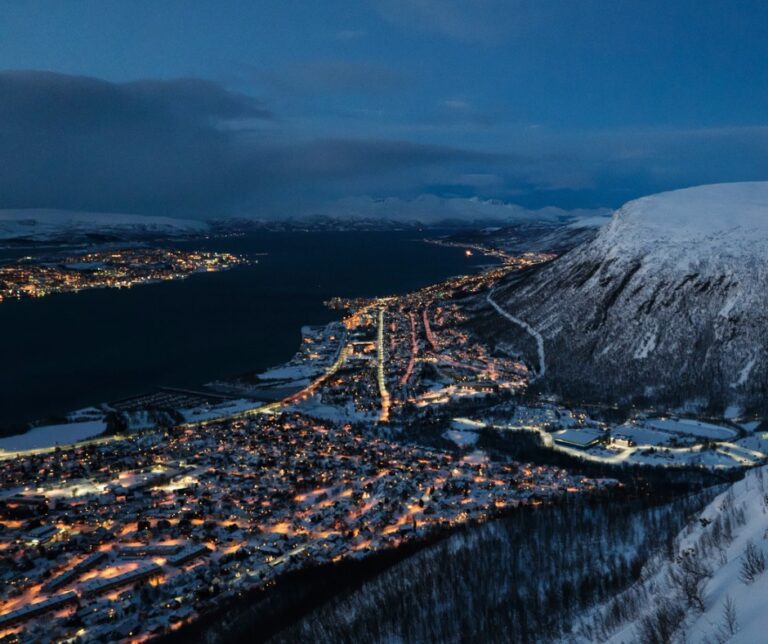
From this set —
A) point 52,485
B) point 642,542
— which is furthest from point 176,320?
point 642,542

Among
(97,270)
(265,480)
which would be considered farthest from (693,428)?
(97,270)

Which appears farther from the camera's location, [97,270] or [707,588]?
[97,270]

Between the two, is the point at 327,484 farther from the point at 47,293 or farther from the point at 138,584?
the point at 47,293

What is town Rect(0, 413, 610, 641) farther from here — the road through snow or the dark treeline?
the road through snow

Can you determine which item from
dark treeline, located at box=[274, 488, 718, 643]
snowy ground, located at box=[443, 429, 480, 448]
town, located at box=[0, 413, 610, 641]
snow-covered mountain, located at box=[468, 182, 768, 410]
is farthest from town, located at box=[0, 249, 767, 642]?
snow-covered mountain, located at box=[468, 182, 768, 410]

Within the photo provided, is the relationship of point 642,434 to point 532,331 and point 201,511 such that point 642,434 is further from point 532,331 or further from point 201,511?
point 201,511

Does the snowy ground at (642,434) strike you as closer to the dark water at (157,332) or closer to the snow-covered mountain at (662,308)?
the snow-covered mountain at (662,308)

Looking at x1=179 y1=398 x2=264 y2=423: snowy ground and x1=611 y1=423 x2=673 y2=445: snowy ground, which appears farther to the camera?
x1=179 y1=398 x2=264 y2=423: snowy ground
